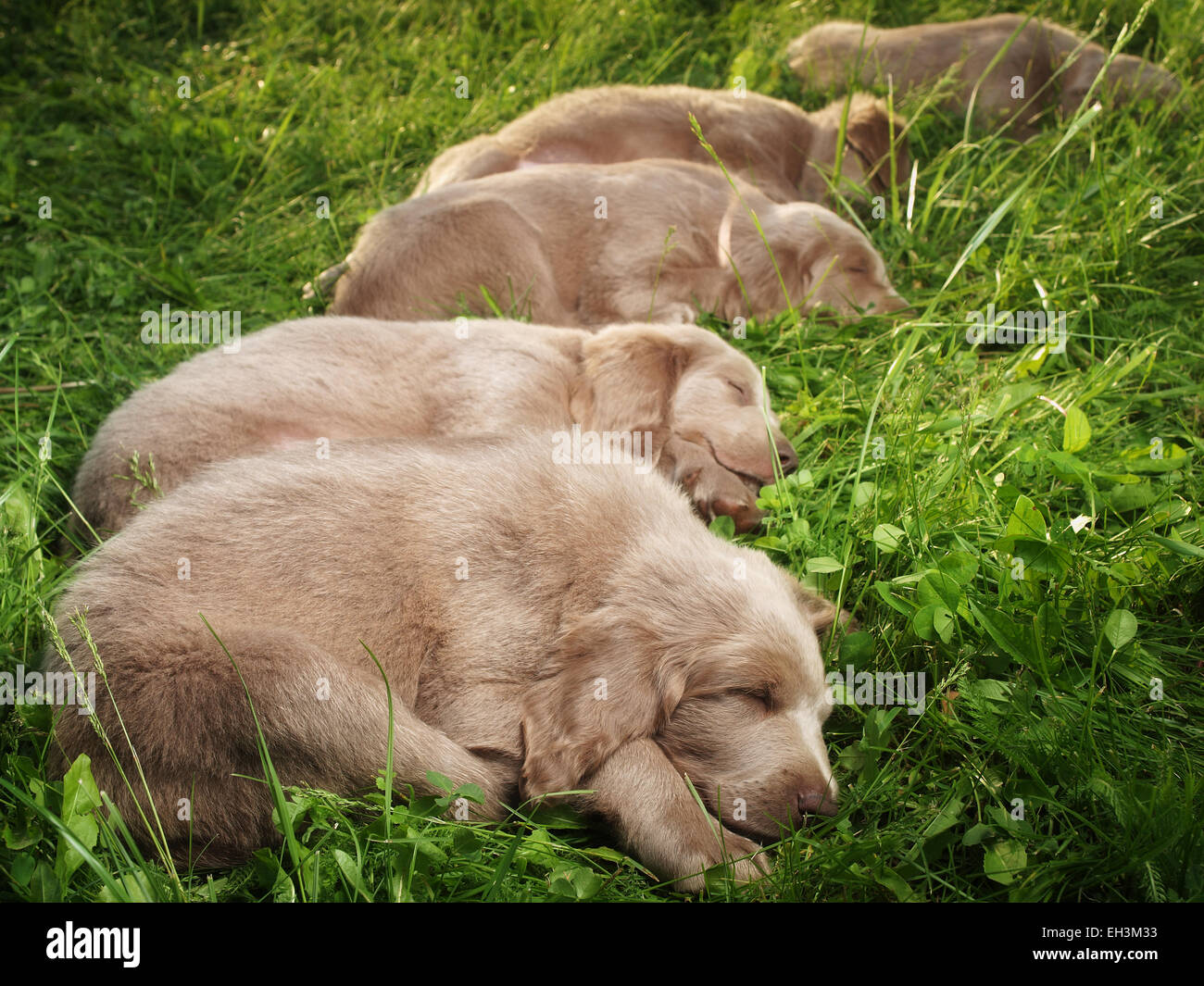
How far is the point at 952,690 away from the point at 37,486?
3288 millimetres

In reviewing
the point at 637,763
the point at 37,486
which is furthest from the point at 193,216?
the point at 637,763

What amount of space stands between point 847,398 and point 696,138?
257cm

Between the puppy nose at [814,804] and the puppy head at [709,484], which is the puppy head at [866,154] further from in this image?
the puppy nose at [814,804]

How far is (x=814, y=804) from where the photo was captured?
2.93 metres

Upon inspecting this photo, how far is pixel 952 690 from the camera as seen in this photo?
10.6 ft

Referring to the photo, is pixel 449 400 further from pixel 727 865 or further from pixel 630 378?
pixel 727 865

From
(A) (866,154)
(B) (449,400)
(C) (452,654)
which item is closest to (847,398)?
(B) (449,400)

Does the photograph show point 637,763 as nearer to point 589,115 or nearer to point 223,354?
point 223,354

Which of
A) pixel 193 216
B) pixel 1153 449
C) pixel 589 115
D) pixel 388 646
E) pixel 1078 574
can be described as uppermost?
pixel 589 115

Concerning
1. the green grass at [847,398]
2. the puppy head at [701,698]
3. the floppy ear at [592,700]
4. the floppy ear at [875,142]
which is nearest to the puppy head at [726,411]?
the green grass at [847,398]

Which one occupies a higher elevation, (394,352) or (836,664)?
(394,352)

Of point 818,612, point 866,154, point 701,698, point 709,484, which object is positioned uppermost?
point 866,154

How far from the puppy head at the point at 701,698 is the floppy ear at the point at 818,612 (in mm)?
157

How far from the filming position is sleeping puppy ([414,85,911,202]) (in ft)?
19.8
